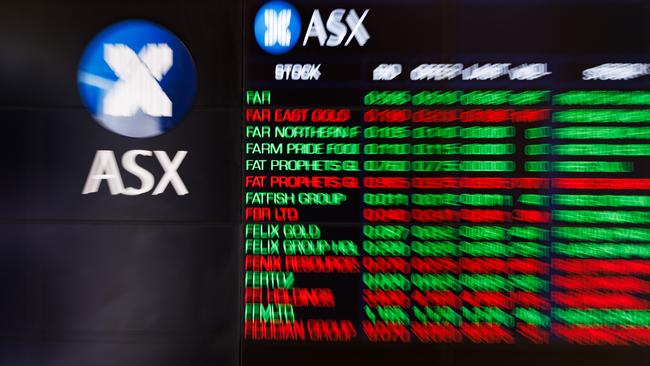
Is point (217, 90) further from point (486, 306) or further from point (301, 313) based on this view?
point (486, 306)

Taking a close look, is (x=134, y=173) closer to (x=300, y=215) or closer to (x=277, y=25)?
(x=300, y=215)

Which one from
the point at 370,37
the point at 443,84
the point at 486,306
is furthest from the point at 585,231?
the point at 370,37

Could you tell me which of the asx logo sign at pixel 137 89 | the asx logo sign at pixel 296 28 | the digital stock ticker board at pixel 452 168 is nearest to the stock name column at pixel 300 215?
the digital stock ticker board at pixel 452 168

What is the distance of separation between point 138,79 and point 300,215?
3.16 ft

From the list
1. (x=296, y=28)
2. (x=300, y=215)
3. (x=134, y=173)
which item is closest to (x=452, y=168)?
(x=300, y=215)

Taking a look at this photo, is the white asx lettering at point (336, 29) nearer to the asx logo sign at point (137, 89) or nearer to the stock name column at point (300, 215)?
the stock name column at point (300, 215)

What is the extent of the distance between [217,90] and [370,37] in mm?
740

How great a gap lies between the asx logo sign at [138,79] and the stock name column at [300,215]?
34cm

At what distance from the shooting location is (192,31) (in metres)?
1.65

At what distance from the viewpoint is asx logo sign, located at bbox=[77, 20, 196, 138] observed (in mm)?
1633

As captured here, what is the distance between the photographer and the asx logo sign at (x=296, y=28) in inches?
63.7

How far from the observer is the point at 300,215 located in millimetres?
1634

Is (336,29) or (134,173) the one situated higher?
(336,29)

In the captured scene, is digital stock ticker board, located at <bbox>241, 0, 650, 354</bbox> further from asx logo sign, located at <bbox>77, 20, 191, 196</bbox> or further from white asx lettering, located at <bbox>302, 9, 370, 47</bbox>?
asx logo sign, located at <bbox>77, 20, 191, 196</bbox>
